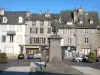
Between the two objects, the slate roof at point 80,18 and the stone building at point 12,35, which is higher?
the slate roof at point 80,18

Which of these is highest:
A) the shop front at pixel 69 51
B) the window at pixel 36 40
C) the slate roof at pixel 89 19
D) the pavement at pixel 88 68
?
the slate roof at pixel 89 19

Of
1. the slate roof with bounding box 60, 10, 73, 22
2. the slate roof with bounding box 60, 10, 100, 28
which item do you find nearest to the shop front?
the slate roof with bounding box 60, 10, 100, 28

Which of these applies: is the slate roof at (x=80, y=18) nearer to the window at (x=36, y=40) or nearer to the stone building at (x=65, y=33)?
the stone building at (x=65, y=33)

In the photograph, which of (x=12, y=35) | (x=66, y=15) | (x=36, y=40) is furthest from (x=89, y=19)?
(x=12, y=35)

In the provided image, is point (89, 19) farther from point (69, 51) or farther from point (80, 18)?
point (69, 51)

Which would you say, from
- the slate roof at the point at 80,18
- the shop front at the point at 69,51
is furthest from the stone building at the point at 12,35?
the shop front at the point at 69,51

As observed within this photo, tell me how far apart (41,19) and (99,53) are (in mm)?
16358

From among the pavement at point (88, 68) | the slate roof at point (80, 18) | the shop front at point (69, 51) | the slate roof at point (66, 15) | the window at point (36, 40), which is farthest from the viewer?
the slate roof at point (66, 15)

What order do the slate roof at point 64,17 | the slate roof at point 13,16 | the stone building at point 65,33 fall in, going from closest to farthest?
the stone building at point 65,33
the slate roof at point 64,17
the slate roof at point 13,16

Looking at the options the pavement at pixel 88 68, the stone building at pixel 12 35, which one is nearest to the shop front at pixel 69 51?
the stone building at pixel 12 35

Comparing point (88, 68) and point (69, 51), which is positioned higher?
point (69, 51)

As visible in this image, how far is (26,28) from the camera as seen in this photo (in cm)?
5738

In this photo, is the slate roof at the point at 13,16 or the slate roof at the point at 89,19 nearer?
the slate roof at the point at 89,19

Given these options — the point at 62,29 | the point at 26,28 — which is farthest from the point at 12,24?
the point at 62,29
